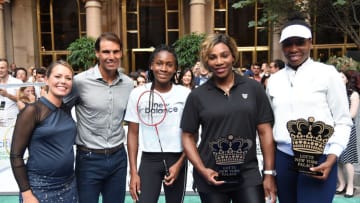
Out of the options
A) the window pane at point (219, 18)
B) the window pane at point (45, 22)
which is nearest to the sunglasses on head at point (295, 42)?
the window pane at point (219, 18)

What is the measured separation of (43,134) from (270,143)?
1.73 metres

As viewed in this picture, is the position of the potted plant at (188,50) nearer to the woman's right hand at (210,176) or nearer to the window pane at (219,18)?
the window pane at (219,18)

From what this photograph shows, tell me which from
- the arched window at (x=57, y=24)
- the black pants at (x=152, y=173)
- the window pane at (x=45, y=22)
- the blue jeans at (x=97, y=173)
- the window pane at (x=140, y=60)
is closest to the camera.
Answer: the black pants at (x=152, y=173)

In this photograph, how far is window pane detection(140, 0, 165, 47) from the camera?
2362 cm

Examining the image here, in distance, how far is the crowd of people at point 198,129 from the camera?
8.75 ft

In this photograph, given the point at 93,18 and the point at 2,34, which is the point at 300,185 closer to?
the point at 93,18

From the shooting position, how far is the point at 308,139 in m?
2.57

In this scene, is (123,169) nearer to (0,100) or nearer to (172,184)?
(172,184)

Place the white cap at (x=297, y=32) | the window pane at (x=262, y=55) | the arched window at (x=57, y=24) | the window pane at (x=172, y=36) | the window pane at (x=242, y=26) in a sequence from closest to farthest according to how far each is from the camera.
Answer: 1. the white cap at (x=297, y=32)
2. the window pane at (x=242, y=26)
3. the window pane at (x=262, y=55)
4. the window pane at (x=172, y=36)
5. the arched window at (x=57, y=24)

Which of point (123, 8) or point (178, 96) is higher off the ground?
point (123, 8)

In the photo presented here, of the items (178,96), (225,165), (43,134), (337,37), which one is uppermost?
(337,37)

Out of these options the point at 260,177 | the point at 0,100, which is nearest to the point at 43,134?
the point at 260,177

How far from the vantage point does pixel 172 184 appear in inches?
127

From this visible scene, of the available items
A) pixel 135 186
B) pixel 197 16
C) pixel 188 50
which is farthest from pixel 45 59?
pixel 135 186
